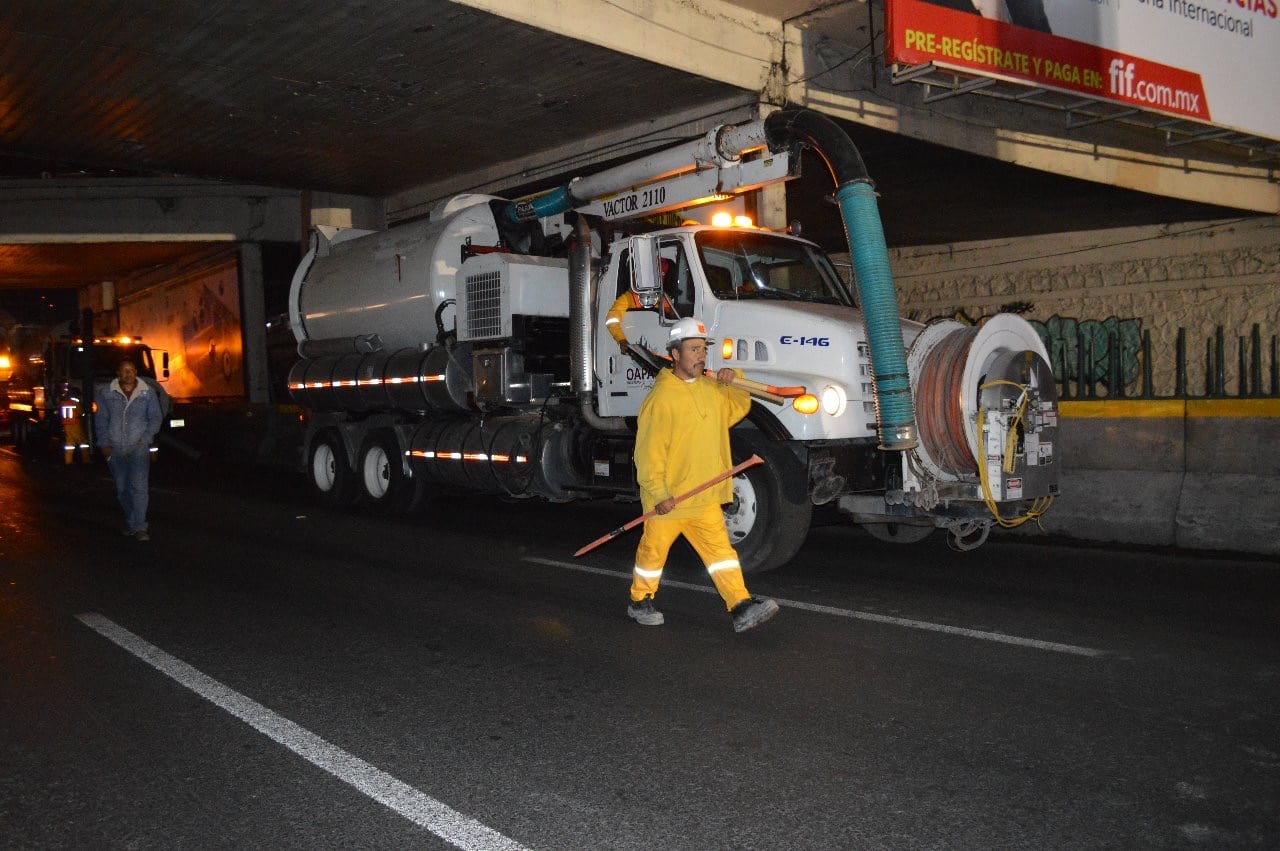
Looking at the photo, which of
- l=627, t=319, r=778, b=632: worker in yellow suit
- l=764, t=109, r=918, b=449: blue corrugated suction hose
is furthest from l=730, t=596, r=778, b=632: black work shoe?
l=764, t=109, r=918, b=449: blue corrugated suction hose

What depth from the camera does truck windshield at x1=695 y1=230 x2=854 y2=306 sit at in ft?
30.0

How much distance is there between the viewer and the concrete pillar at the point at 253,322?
2528cm

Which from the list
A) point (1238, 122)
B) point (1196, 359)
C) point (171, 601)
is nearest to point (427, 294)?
point (171, 601)

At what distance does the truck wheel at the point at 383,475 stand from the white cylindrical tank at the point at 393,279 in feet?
3.87

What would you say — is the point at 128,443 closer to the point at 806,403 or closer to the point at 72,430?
the point at 806,403

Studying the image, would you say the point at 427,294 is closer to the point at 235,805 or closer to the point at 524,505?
the point at 524,505

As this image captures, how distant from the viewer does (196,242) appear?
1003 inches

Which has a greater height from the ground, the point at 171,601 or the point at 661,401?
the point at 661,401

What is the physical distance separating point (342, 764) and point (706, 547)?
2.68m

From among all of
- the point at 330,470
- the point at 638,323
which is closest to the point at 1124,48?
the point at 638,323

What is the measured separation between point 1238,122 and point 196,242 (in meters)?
21.2

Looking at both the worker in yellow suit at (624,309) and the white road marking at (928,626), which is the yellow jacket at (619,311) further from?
the white road marking at (928,626)

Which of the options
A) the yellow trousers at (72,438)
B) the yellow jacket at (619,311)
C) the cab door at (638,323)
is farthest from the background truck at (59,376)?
the yellow jacket at (619,311)

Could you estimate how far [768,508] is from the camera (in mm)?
8359
